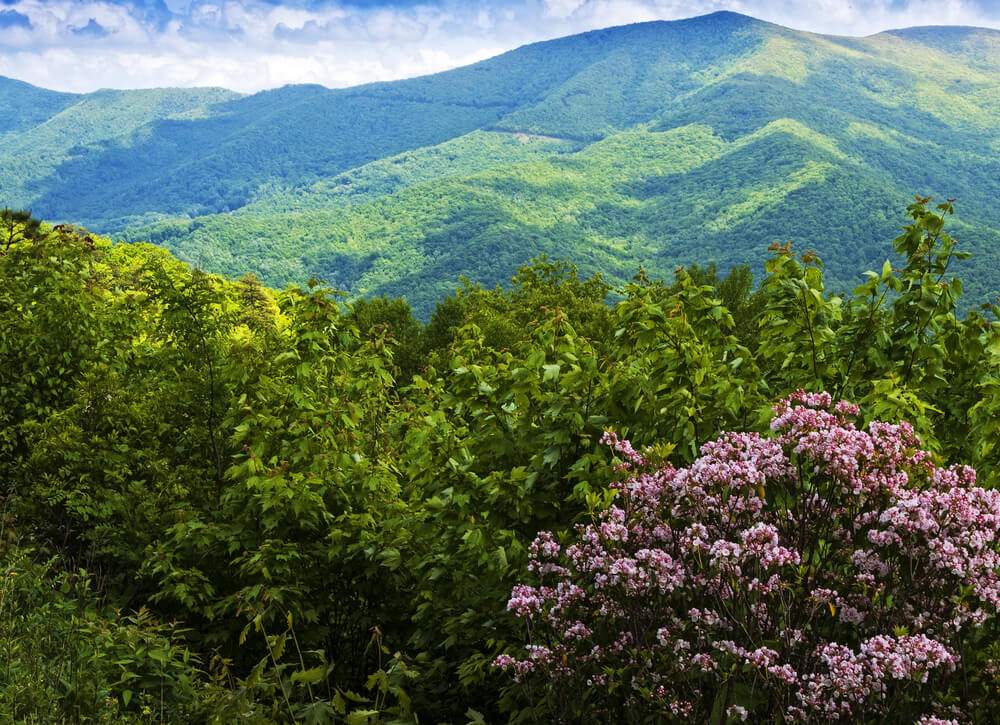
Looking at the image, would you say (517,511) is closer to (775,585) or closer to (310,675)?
(310,675)

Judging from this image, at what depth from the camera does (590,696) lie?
11.2ft

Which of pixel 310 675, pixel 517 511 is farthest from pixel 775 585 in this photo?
pixel 310 675

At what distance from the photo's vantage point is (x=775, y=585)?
2.80 m

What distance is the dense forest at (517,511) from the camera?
2.92 metres

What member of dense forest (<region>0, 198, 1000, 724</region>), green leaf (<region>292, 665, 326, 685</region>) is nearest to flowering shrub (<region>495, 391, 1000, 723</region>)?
dense forest (<region>0, 198, 1000, 724</region>)

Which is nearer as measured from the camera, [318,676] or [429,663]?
[318,676]

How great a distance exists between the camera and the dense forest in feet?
9.57

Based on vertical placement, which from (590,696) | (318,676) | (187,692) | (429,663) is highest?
(318,676)

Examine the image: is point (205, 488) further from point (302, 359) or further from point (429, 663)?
point (429, 663)

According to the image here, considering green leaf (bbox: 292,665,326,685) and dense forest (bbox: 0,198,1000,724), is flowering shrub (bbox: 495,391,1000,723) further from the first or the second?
green leaf (bbox: 292,665,326,685)

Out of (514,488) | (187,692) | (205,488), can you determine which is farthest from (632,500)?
(205,488)

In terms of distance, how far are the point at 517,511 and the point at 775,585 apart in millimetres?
1642

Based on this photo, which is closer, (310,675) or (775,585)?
(775,585)

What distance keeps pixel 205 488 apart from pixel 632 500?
496 centimetres
